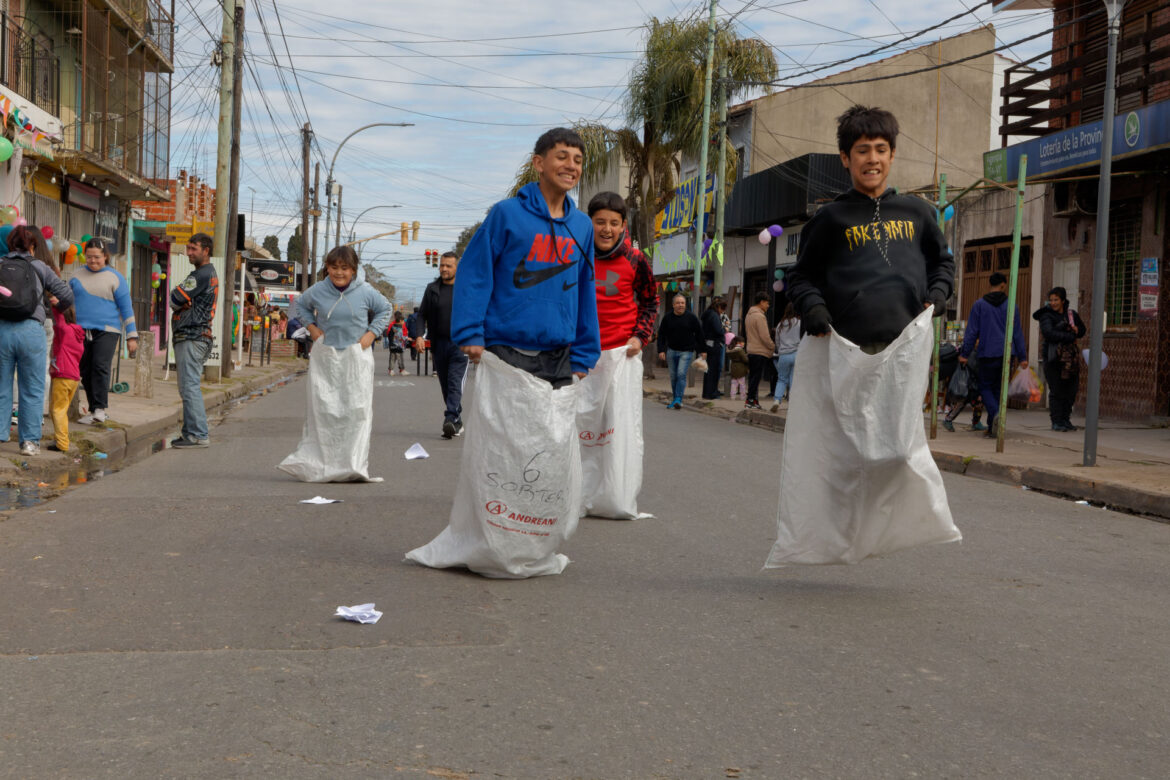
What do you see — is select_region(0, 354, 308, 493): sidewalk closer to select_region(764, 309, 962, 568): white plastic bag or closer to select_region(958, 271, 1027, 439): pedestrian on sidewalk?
select_region(764, 309, 962, 568): white plastic bag

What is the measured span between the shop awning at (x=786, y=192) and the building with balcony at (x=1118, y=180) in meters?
6.12

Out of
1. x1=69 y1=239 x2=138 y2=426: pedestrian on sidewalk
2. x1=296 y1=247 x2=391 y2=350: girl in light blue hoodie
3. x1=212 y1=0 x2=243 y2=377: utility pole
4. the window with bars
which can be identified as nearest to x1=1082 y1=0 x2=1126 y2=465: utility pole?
x1=296 y1=247 x2=391 y2=350: girl in light blue hoodie

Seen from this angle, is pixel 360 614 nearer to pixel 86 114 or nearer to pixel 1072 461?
pixel 1072 461

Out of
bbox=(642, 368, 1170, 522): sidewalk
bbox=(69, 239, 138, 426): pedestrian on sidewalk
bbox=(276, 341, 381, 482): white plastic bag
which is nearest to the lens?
bbox=(276, 341, 381, 482): white plastic bag

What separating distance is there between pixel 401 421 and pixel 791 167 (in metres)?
16.1

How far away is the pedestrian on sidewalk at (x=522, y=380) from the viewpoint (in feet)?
17.8

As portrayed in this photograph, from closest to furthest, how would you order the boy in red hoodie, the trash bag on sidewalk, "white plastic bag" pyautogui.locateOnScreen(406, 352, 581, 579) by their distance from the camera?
"white plastic bag" pyautogui.locateOnScreen(406, 352, 581, 579), the boy in red hoodie, the trash bag on sidewalk

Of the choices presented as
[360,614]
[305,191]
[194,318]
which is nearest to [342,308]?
[194,318]

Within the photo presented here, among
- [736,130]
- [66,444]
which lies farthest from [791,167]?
[66,444]

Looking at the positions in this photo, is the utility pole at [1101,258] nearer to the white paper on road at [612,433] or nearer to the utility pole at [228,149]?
the white paper on road at [612,433]

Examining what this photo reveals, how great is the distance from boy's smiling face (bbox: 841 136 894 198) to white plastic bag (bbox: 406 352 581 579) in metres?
1.58

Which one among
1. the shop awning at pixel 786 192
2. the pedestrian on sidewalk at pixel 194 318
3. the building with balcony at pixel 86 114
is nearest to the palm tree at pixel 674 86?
the shop awning at pixel 786 192

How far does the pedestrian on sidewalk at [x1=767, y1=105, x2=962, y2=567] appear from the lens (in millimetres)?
5141

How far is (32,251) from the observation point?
376 inches
